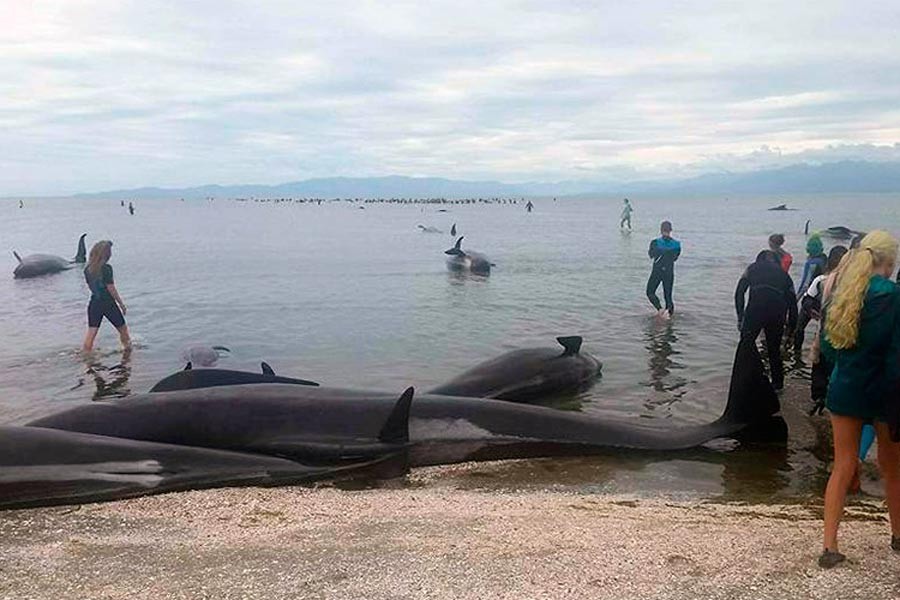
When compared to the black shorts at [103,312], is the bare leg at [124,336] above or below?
below

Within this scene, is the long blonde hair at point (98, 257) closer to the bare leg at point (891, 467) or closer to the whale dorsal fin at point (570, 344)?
the whale dorsal fin at point (570, 344)

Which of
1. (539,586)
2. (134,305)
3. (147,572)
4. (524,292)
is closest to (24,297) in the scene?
(134,305)

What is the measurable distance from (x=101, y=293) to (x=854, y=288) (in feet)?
46.3

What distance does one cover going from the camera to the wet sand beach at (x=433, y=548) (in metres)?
5.29

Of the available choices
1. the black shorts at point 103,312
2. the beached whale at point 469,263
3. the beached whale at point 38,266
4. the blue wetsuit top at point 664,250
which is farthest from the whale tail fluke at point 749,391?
the beached whale at point 38,266

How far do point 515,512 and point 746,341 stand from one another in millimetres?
3936

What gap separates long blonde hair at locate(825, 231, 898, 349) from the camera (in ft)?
17.6

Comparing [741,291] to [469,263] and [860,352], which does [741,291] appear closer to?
[860,352]

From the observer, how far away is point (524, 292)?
86.2 feet

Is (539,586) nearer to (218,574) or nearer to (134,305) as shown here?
(218,574)

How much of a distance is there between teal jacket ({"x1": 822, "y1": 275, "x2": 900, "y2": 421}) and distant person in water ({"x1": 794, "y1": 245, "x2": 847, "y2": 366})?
13.9ft

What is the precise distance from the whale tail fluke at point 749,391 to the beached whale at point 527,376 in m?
3.23

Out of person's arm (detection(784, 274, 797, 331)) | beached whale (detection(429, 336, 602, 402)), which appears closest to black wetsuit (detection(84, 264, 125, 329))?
beached whale (detection(429, 336, 602, 402))

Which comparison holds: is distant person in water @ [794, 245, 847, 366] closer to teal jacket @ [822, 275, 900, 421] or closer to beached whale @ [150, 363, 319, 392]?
teal jacket @ [822, 275, 900, 421]
